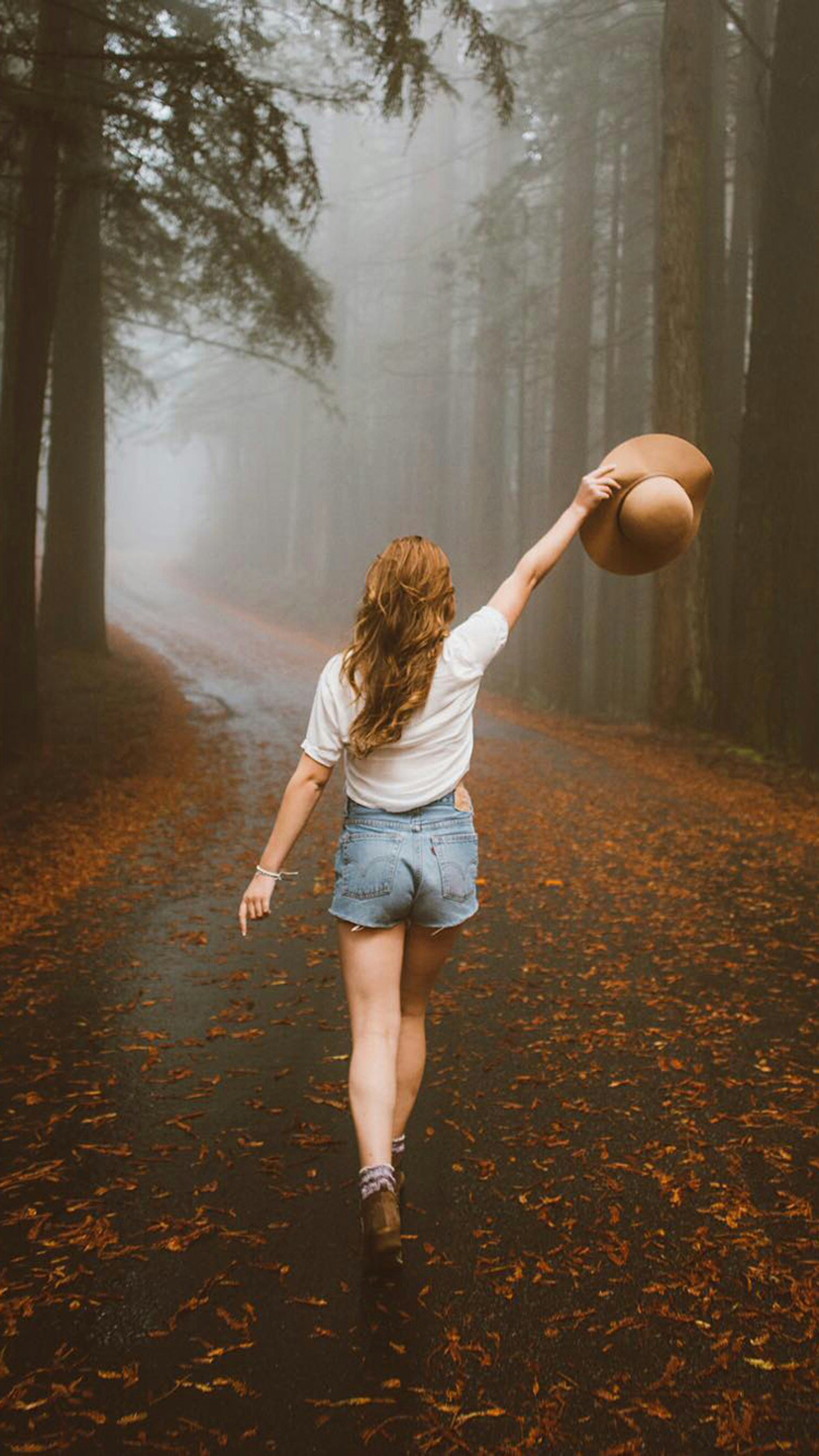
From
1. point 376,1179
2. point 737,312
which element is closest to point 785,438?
point 737,312

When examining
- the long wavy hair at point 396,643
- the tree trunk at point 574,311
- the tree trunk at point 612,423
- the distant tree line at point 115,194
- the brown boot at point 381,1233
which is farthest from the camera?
the tree trunk at point 612,423

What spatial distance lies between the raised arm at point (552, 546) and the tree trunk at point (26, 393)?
8.30 m

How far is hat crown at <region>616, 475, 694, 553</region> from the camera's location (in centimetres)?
368

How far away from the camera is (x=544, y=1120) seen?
14.2 ft

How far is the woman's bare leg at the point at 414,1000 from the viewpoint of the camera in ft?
11.7

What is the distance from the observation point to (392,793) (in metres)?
3.45

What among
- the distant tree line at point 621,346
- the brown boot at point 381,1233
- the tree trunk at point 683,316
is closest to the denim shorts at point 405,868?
the brown boot at point 381,1233

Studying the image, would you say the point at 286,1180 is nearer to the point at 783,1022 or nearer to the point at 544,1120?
the point at 544,1120

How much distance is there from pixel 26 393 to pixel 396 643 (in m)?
8.84

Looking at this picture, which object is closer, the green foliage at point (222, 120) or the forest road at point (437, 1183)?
the forest road at point (437, 1183)

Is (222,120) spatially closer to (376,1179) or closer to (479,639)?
(479,639)

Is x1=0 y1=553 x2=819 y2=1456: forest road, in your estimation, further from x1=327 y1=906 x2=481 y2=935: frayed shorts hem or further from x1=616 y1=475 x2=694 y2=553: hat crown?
x1=616 y1=475 x2=694 y2=553: hat crown

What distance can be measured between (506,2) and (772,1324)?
33095mm

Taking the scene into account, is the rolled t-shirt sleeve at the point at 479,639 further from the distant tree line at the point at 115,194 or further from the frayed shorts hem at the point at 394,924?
the distant tree line at the point at 115,194
